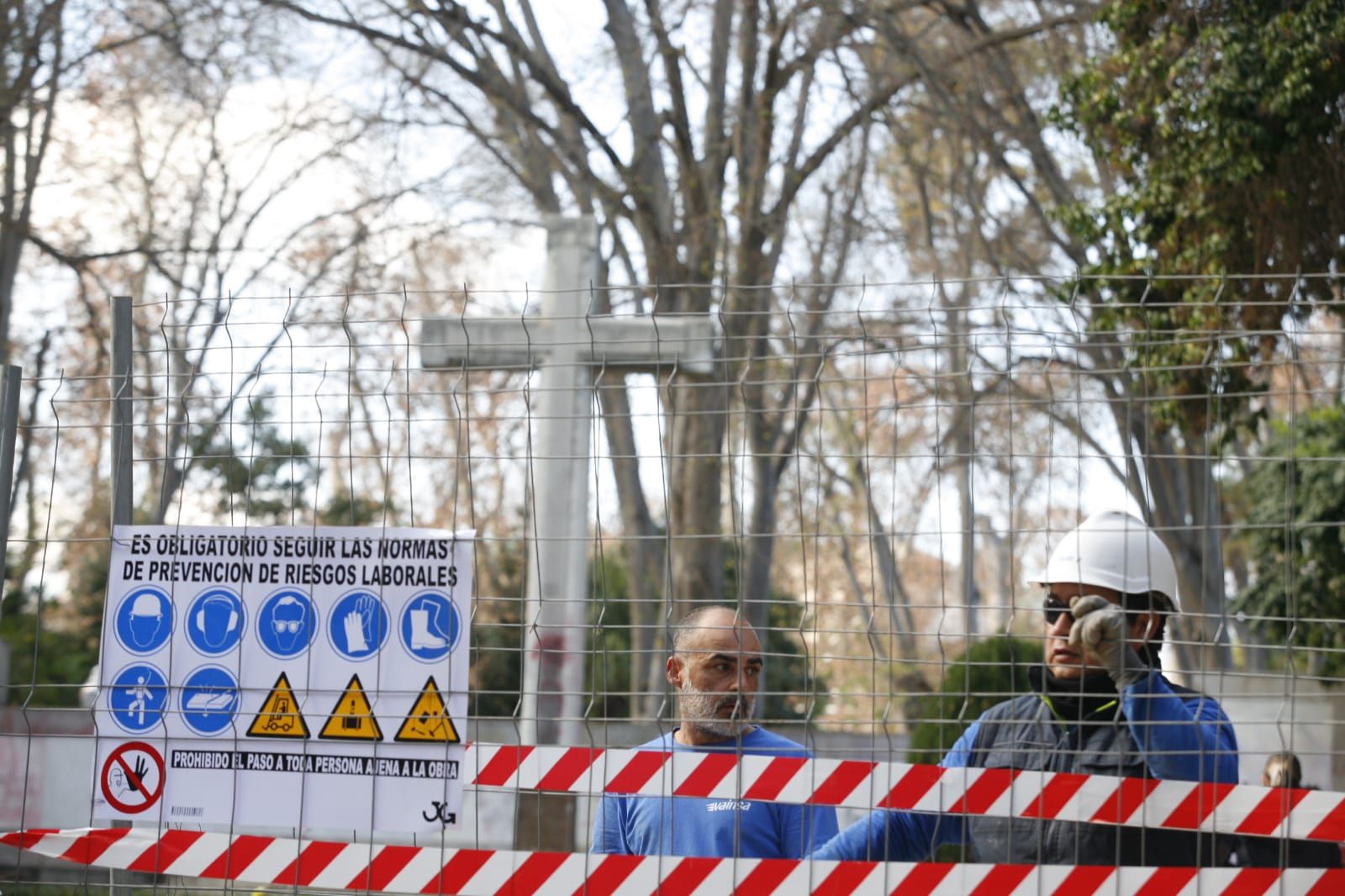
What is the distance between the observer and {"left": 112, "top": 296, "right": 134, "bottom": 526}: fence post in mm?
3422

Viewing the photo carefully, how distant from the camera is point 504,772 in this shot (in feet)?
10.1

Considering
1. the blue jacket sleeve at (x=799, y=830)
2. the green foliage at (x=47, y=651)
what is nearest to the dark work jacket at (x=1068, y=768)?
the blue jacket sleeve at (x=799, y=830)

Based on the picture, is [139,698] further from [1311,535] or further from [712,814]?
[1311,535]

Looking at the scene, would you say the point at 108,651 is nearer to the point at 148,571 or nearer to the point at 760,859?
the point at 148,571

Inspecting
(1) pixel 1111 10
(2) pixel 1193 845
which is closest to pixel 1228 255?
(1) pixel 1111 10

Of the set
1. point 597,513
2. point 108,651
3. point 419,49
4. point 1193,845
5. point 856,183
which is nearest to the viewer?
point 597,513

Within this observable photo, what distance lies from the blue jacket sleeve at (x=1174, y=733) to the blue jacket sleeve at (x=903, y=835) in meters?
0.39

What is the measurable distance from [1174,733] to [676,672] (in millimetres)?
1276

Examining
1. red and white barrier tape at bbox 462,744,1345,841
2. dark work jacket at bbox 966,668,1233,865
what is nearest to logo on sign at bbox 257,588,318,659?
red and white barrier tape at bbox 462,744,1345,841

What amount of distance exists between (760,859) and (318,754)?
1026 millimetres

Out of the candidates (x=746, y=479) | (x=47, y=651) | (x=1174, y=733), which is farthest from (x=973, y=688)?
(x=47, y=651)

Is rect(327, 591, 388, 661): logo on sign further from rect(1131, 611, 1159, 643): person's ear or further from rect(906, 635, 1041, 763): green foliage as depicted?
rect(906, 635, 1041, 763): green foliage

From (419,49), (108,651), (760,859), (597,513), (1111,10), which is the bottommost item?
(760,859)

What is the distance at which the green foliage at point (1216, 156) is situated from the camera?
795 centimetres
